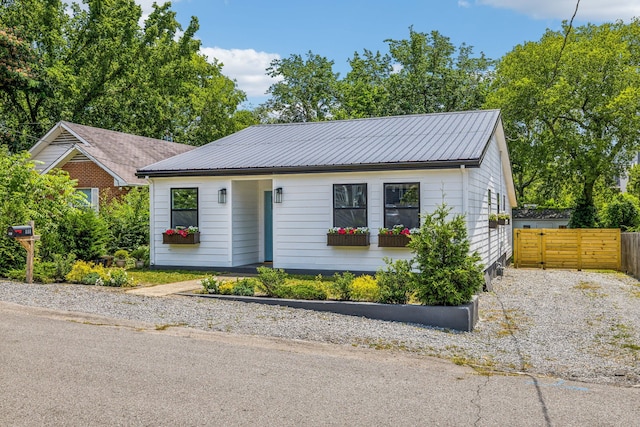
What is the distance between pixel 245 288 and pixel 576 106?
25.7 meters

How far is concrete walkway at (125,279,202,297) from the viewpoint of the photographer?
11188 mm

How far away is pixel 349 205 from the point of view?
45.1 ft

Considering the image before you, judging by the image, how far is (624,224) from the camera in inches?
986

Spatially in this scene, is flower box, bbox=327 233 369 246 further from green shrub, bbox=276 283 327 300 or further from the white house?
green shrub, bbox=276 283 327 300

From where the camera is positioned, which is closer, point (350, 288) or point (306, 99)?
point (350, 288)

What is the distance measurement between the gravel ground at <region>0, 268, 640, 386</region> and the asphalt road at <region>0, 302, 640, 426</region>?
59 centimetres

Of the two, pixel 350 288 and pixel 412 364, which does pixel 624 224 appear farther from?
pixel 412 364

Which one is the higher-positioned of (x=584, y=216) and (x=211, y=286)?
(x=584, y=216)

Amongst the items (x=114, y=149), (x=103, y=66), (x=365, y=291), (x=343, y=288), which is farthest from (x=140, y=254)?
(x=103, y=66)

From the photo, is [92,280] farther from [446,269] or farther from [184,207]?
[446,269]

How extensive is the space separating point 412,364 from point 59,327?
477 cm

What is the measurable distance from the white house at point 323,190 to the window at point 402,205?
0.02 m

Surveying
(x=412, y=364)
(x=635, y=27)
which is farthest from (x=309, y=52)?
(x=412, y=364)

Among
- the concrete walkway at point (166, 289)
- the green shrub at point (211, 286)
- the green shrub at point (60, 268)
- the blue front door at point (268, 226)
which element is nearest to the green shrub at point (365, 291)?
the green shrub at point (211, 286)
